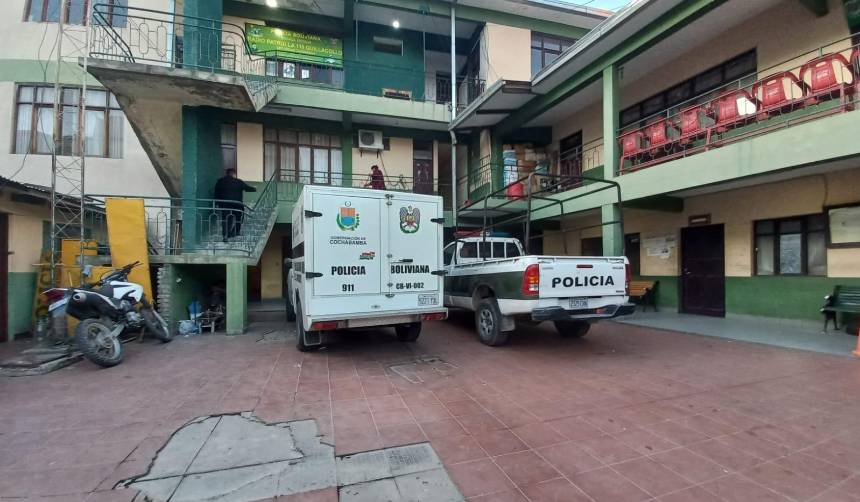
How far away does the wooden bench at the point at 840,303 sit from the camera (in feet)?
21.8

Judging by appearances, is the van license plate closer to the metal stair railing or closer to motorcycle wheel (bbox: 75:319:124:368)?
motorcycle wheel (bbox: 75:319:124:368)

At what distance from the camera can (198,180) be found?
10.3 meters

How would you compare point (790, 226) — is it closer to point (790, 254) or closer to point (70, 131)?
point (790, 254)

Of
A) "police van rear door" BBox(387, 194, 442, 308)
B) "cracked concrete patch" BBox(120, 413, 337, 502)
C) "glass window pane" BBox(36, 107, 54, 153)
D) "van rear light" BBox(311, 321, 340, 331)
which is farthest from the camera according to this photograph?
"glass window pane" BBox(36, 107, 54, 153)

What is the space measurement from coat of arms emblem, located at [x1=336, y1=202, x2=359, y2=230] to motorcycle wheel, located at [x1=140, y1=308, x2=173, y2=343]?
4.27m

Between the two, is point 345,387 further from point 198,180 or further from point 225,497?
point 198,180

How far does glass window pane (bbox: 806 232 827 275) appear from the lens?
24.5 feet

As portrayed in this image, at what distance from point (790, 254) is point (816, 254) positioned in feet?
1.40

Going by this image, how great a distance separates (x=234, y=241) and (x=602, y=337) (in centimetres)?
808

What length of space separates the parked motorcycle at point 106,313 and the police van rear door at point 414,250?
419cm

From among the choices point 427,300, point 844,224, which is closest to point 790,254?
point 844,224

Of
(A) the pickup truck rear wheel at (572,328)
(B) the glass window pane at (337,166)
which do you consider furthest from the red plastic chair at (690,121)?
(B) the glass window pane at (337,166)

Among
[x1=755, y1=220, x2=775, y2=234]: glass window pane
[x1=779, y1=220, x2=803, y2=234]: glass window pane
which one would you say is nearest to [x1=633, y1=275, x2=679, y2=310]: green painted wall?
[x1=755, y1=220, x2=775, y2=234]: glass window pane

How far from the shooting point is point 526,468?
268 cm
